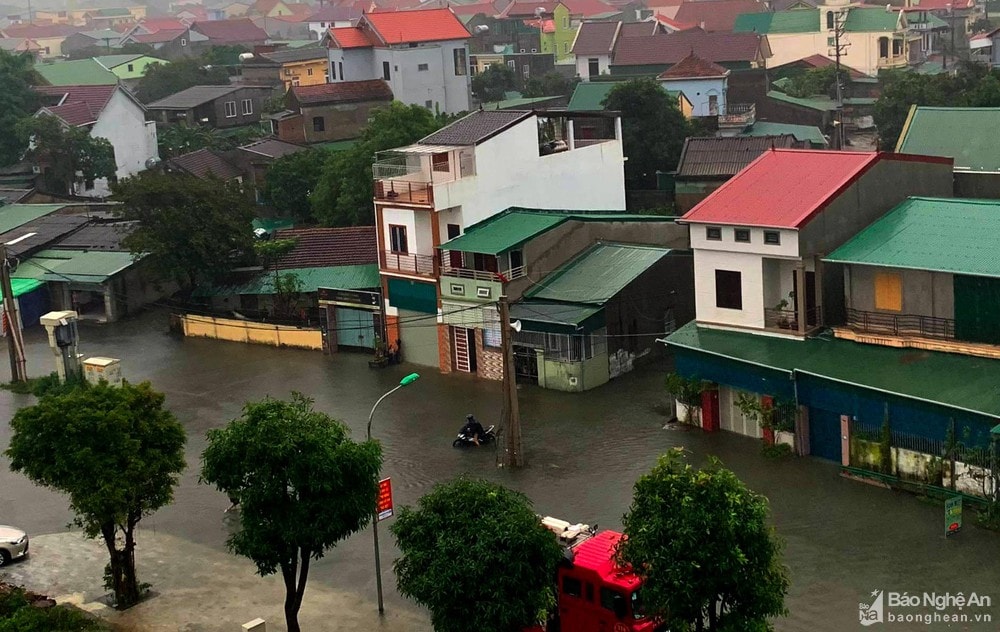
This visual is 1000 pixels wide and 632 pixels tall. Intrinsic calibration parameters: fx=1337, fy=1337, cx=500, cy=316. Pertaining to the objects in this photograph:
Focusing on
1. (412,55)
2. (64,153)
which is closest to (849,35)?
(412,55)

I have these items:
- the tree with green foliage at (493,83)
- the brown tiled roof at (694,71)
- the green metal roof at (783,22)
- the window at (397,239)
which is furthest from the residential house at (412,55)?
the window at (397,239)

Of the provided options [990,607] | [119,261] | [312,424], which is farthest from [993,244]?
[119,261]

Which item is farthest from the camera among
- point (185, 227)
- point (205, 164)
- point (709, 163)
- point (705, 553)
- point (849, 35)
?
point (849, 35)

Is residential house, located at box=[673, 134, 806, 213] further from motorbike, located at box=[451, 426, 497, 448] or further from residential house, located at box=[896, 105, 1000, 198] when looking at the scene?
motorbike, located at box=[451, 426, 497, 448]

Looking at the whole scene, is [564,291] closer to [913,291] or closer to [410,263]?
[410,263]

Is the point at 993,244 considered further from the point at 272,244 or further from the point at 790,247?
the point at 272,244

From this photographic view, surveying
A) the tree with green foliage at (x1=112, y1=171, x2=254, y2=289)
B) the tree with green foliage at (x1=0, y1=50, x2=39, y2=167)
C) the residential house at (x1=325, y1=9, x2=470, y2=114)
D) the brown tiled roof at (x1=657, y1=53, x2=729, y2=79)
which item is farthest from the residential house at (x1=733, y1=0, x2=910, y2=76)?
the tree with green foliage at (x1=112, y1=171, x2=254, y2=289)

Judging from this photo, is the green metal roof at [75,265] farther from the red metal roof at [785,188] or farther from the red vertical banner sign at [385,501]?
the red vertical banner sign at [385,501]
